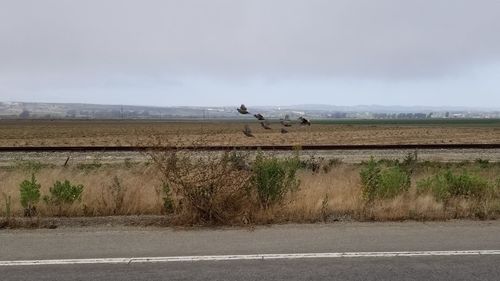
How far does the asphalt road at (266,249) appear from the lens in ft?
17.0

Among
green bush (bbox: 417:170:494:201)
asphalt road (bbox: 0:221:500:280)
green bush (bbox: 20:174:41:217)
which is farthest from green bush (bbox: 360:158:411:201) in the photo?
green bush (bbox: 20:174:41:217)

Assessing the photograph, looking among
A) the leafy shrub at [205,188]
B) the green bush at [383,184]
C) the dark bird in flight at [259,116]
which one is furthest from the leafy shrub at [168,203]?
the green bush at [383,184]

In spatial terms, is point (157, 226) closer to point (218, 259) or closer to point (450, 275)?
point (218, 259)

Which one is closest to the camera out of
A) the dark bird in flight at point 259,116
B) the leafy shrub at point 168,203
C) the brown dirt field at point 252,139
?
the dark bird in flight at point 259,116

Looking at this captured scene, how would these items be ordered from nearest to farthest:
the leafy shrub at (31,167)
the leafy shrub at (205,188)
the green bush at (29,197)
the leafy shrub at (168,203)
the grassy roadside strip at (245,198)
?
1. the leafy shrub at (205,188)
2. the grassy roadside strip at (245,198)
3. the green bush at (29,197)
4. the leafy shrub at (168,203)
5. the leafy shrub at (31,167)

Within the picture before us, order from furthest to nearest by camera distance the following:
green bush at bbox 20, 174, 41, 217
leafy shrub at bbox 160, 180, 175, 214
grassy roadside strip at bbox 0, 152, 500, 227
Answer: leafy shrub at bbox 160, 180, 175, 214, green bush at bbox 20, 174, 41, 217, grassy roadside strip at bbox 0, 152, 500, 227

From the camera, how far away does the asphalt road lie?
5172 millimetres

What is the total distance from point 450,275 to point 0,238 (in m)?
6.08

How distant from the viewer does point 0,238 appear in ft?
22.3

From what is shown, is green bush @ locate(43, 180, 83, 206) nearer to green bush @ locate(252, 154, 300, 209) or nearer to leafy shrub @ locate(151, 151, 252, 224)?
leafy shrub @ locate(151, 151, 252, 224)

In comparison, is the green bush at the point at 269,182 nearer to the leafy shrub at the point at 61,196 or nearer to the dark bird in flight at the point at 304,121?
the dark bird in flight at the point at 304,121

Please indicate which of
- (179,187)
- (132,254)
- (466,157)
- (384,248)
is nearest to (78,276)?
(132,254)

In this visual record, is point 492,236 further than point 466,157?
No

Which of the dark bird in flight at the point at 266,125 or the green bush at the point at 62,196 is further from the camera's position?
the green bush at the point at 62,196
